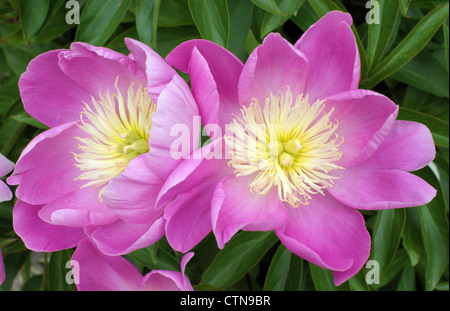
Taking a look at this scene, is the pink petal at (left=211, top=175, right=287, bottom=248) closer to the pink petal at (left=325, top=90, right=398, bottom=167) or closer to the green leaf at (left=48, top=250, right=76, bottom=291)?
the pink petal at (left=325, top=90, right=398, bottom=167)

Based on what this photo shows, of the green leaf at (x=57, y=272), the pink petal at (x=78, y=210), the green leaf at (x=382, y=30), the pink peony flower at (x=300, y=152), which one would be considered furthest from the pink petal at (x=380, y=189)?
the green leaf at (x=57, y=272)

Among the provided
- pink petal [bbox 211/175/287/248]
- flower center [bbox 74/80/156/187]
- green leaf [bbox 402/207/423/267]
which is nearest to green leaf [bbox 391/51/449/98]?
green leaf [bbox 402/207/423/267]

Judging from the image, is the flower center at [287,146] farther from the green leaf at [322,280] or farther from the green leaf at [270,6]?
the green leaf at [322,280]

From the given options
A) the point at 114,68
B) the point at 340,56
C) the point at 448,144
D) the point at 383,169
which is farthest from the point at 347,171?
the point at 114,68

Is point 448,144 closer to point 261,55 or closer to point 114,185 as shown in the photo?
point 261,55

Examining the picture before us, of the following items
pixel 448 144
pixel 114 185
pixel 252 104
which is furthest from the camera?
pixel 448 144
